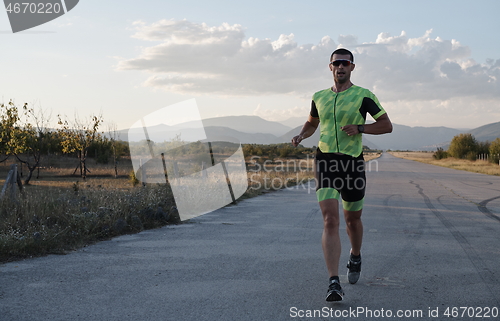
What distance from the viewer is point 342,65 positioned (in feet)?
13.3

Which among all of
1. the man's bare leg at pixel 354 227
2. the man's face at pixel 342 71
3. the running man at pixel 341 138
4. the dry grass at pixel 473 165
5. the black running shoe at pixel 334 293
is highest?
the man's face at pixel 342 71

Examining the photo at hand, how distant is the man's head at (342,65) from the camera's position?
4.04 metres

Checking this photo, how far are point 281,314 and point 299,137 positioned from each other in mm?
1737

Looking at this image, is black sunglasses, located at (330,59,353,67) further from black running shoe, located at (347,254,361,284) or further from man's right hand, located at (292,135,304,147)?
black running shoe, located at (347,254,361,284)

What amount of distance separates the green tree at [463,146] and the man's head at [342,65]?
70.0 m

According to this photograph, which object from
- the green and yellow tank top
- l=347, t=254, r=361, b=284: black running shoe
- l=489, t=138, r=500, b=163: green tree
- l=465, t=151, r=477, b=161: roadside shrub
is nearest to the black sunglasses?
the green and yellow tank top

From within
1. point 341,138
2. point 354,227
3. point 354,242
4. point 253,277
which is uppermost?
point 341,138

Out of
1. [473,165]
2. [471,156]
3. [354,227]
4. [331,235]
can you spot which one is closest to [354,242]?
[354,227]

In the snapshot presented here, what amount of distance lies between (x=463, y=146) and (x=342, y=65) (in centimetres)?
7324

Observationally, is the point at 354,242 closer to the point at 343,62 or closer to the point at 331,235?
the point at 331,235

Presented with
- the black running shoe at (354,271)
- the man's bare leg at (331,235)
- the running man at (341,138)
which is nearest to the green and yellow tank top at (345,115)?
the running man at (341,138)

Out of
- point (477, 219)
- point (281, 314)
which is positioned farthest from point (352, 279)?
point (477, 219)

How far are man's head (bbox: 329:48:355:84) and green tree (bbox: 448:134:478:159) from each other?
7005 centimetres

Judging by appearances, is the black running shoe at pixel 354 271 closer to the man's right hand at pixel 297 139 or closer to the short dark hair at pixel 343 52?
the man's right hand at pixel 297 139
